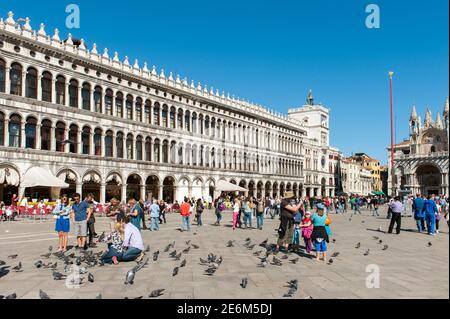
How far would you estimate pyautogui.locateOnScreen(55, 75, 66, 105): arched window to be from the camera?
117 feet

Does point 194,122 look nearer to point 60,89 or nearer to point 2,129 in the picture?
point 60,89

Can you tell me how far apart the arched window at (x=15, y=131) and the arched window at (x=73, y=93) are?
5270mm

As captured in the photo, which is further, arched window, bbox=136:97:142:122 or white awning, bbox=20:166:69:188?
arched window, bbox=136:97:142:122

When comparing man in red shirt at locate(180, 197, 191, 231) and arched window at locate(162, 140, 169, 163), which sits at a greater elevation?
arched window at locate(162, 140, 169, 163)

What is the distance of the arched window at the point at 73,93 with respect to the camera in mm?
36719

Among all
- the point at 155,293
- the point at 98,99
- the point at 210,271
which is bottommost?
the point at 210,271


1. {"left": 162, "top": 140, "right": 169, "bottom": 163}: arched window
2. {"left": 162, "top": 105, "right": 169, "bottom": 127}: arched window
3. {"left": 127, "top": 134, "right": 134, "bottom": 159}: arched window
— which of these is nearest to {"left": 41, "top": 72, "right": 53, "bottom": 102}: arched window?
{"left": 127, "top": 134, "right": 134, "bottom": 159}: arched window

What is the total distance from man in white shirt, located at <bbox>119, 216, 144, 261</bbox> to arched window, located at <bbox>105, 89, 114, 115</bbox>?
3075 cm

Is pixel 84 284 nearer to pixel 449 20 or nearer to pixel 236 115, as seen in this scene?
pixel 449 20

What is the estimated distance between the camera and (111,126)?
39.8 m

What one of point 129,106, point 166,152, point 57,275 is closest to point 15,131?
point 129,106

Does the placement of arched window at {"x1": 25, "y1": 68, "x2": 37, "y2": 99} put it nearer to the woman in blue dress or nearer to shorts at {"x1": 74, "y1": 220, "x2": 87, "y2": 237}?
the woman in blue dress

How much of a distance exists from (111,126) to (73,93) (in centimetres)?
460
